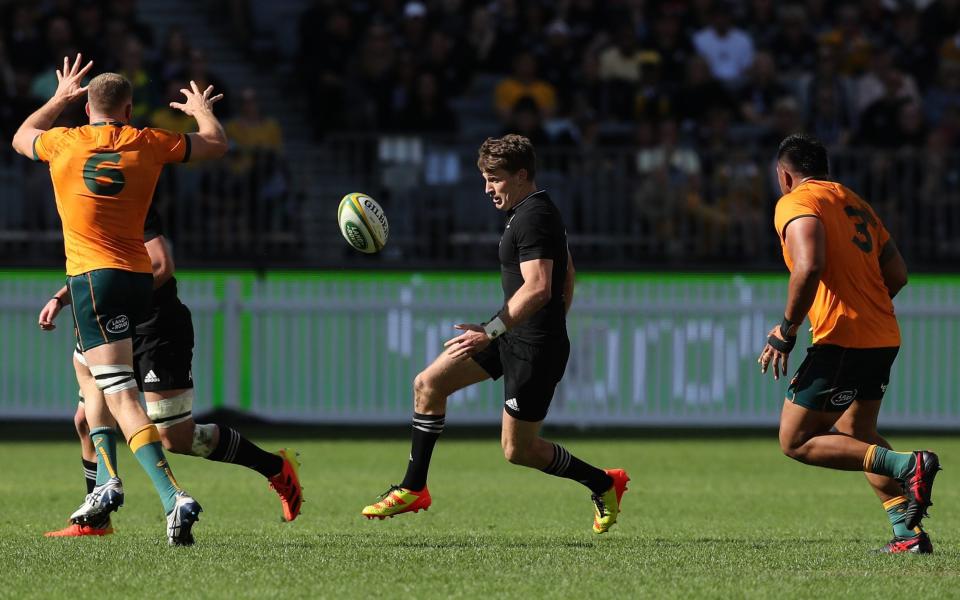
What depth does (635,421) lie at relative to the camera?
1631 centimetres

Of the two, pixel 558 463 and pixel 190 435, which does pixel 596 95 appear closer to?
pixel 558 463

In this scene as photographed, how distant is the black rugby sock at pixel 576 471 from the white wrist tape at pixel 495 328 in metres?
0.90

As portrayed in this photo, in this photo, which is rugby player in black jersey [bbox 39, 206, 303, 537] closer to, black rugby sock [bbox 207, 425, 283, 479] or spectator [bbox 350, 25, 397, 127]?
black rugby sock [bbox 207, 425, 283, 479]

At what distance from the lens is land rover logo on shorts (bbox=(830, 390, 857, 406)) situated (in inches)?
305

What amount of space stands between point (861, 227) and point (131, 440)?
145 inches

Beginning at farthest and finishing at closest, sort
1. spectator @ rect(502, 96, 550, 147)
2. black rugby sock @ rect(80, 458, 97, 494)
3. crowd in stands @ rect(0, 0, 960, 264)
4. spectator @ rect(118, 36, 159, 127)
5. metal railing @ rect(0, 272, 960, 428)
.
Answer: spectator @ rect(502, 96, 550, 147) → spectator @ rect(118, 36, 159, 127) → crowd in stands @ rect(0, 0, 960, 264) → metal railing @ rect(0, 272, 960, 428) → black rugby sock @ rect(80, 458, 97, 494)

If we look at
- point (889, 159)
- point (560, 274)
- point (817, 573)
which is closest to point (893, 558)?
point (817, 573)

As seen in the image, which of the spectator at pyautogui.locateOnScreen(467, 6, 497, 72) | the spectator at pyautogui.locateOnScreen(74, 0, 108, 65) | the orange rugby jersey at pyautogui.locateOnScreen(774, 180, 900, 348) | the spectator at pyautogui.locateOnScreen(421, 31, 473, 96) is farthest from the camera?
the spectator at pyautogui.locateOnScreen(467, 6, 497, 72)

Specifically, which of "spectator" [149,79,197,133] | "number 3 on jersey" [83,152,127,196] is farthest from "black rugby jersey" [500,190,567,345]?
"spectator" [149,79,197,133]

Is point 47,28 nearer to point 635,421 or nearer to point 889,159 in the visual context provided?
point 635,421

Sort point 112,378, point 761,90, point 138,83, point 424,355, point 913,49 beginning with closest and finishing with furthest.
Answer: point 112,378 → point 424,355 → point 138,83 → point 761,90 → point 913,49

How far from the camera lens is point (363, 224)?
9.10 metres

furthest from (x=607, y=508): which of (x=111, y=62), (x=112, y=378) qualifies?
(x=111, y=62)

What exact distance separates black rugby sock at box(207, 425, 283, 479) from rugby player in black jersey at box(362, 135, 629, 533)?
646 mm
